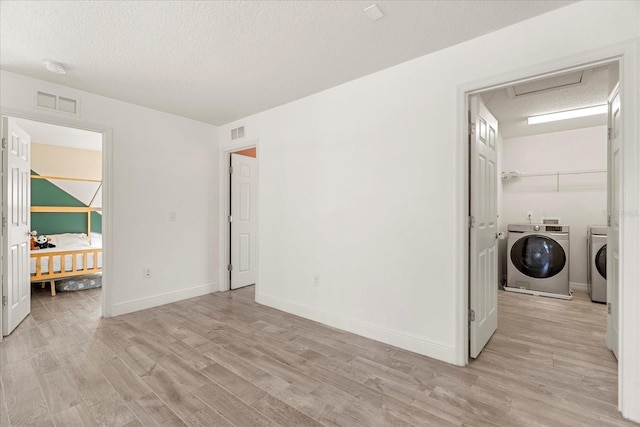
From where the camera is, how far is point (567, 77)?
9.02 ft

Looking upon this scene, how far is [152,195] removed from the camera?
3648 mm

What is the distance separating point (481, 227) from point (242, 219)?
3237 millimetres

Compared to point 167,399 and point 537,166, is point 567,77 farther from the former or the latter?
point 167,399

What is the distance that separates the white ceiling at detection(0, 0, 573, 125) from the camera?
183 cm

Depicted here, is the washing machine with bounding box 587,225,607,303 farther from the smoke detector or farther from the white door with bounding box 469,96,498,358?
the smoke detector

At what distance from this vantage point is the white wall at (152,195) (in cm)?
320

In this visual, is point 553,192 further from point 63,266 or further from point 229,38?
point 63,266

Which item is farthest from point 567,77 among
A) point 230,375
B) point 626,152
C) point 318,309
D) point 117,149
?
point 117,149

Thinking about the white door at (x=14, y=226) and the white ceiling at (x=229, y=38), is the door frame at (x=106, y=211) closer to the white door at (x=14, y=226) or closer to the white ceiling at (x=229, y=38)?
the white ceiling at (x=229, y=38)

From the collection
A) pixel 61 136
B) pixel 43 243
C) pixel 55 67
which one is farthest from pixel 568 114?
pixel 43 243

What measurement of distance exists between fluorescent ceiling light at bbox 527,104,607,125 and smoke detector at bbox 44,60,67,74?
519 cm

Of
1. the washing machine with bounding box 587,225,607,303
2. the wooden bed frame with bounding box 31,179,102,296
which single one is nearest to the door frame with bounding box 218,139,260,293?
the wooden bed frame with bounding box 31,179,102,296

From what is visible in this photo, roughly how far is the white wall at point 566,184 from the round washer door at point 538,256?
1.79ft

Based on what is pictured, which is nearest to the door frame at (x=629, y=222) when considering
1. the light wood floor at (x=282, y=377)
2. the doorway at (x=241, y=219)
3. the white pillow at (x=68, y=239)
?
the light wood floor at (x=282, y=377)
